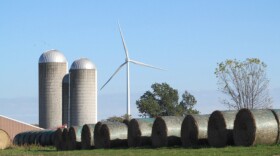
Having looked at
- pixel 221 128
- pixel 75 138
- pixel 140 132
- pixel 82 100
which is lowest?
pixel 75 138

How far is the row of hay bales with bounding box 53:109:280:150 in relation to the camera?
26.2m

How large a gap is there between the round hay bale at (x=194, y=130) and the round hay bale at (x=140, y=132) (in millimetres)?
3715

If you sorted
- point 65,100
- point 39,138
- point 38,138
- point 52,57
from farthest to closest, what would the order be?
point 52,57 → point 65,100 → point 38,138 → point 39,138

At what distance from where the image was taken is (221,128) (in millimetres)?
28141

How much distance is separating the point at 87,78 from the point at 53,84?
15.0ft

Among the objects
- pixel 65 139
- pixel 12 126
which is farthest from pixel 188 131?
pixel 12 126

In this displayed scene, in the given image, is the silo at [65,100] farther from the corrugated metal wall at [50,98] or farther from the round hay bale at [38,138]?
the round hay bale at [38,138]

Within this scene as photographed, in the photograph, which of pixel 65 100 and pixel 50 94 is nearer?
pixel 50 94

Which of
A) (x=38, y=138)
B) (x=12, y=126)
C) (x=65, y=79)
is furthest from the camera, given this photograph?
(x=65, y=79)

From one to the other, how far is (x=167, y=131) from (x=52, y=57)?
58.5 m

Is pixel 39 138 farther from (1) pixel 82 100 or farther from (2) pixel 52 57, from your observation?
(2) pixel 52 57

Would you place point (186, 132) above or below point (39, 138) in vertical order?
above

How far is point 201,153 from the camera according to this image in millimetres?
22906

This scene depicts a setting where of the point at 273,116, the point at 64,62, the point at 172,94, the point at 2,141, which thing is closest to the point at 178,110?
the point at 172,94
